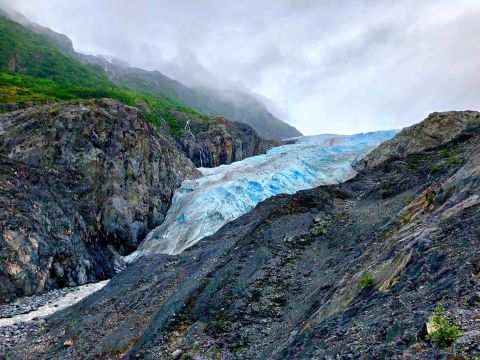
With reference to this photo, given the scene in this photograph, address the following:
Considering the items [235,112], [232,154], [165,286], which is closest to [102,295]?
[165,286]

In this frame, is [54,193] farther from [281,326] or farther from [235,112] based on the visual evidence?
[235,112]

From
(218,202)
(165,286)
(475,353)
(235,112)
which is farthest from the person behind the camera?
(235,112)

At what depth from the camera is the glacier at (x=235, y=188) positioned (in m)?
31.5

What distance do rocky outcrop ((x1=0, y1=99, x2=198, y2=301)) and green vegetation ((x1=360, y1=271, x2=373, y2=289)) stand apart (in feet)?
56.9

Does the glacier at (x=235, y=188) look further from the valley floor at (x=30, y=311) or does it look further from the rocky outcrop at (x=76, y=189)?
the valley floor at (x=30, y=311)

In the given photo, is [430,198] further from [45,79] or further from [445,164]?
[45,79]

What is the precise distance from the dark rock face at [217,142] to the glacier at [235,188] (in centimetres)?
1063

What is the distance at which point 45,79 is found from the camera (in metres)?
76.8

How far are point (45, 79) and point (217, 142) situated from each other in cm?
4035

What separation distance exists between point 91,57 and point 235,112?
57.4 metres

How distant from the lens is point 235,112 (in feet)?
472

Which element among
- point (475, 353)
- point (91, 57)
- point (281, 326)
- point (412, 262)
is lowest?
point (281, 326)

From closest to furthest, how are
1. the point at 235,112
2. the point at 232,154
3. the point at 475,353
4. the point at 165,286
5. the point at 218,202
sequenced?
1. the point at 475,353
2. the point at 165,286
3. the point at 218,202
4. the point at 232,154
5. the point at 235,112

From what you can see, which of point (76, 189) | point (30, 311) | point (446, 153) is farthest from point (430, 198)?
point (76, 189)
